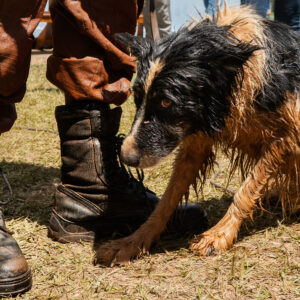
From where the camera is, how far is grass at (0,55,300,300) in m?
1.82

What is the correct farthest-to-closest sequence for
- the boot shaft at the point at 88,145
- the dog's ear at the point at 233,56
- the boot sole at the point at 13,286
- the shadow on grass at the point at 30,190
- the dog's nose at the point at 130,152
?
the shadow on grass at the point at 30,190 → the boot shaft at the point at 88,145 → the dog's nose at the point at 130,152 → the dog's ear at the point at 233,56 → the boot sole at the point at 13,286

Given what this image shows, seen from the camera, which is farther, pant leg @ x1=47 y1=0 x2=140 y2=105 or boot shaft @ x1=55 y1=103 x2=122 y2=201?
boot shaft @ x1=55 y1=103 x2=122 y2=201

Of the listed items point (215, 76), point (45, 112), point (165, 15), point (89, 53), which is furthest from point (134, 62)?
point (165, 15)

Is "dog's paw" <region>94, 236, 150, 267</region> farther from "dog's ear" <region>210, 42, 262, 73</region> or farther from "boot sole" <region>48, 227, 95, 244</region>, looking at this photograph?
"dog's ear" <region>210, 42, 262, 73</region>

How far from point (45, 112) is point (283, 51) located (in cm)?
403

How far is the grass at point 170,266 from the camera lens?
1.82m

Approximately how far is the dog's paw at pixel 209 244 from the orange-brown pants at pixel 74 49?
86cm

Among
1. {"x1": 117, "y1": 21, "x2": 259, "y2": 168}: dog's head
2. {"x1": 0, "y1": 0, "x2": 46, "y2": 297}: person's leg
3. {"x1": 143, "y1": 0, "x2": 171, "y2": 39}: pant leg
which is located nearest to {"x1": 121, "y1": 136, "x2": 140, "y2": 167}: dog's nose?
{"x1": 117, "y1": 21, "x2": 259, "y2": 168}: dog's head

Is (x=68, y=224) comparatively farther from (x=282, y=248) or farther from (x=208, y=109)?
(x=282, y=248)

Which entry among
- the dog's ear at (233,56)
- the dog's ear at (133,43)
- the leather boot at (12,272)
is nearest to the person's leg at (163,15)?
the dog's ear at (133,43)

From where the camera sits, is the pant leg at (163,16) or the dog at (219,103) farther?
the pant leg at (163,16)

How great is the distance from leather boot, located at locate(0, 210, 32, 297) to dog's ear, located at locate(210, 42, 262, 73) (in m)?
1.23

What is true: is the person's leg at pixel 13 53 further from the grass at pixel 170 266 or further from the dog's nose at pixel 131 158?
the dog's nose at pixel 131 158

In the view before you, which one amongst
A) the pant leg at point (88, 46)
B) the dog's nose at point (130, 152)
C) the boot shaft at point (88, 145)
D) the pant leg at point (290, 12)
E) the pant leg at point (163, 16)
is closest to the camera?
the dog's nose at point (130, 152)
